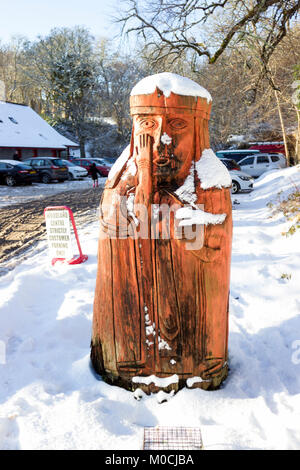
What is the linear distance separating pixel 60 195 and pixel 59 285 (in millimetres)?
10052

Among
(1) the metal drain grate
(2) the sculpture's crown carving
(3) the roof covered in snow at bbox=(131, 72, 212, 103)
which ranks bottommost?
(1) the metal drain grate

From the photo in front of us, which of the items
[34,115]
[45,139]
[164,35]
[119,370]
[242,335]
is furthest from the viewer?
[34,115]

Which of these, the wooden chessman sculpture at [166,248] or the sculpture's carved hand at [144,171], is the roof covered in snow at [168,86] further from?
the sculpture's carved hand at [144,171]

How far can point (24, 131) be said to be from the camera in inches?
962

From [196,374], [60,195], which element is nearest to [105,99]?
[60,195]

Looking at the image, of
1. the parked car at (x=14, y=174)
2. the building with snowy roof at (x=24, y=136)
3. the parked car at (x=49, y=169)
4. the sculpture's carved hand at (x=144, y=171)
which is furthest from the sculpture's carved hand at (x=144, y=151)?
the building with snowy roof at (x=24, y=136)

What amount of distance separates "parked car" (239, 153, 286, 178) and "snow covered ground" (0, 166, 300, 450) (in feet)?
47.0

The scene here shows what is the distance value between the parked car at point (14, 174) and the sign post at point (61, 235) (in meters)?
12.6

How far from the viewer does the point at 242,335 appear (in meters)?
2.95

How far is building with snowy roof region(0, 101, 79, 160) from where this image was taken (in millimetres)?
22422

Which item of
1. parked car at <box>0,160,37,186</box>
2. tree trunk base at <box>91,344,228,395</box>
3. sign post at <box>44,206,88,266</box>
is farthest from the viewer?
parked car at <box>0,160,37,186</box>

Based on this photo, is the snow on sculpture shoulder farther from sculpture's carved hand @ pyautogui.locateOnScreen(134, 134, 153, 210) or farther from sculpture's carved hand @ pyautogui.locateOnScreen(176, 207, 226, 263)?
A: sculpture's carved hand @ pyautogui.locateOnScreen(134, 134, 153, 210)

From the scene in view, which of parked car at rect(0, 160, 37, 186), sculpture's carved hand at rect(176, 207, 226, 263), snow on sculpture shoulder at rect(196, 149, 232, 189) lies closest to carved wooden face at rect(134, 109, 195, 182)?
snow on sculpture shoulder at rect(196, 149, 232, 189)
